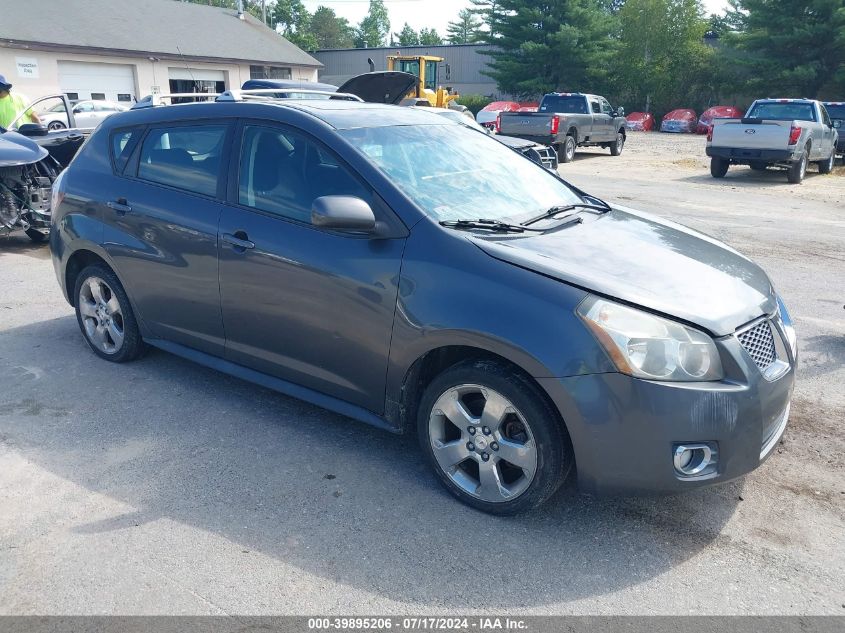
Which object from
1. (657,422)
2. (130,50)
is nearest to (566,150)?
(657,422)

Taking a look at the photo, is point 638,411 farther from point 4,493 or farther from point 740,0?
point 740,0

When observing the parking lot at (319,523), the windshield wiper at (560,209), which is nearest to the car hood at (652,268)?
the windshield wiper at (560,209)

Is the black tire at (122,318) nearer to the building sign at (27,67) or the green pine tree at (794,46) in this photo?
the building sign at (27,67)

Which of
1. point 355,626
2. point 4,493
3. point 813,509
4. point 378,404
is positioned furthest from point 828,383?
point 4,493

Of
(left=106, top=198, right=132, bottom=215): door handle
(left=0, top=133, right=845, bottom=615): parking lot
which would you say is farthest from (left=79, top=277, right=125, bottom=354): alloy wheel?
(left=106, top=198, right=132, bottom=215): door handle

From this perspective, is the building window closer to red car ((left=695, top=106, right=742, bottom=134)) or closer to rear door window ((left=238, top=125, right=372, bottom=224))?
red car ((left=695, top=106, right=742, bottom=134))

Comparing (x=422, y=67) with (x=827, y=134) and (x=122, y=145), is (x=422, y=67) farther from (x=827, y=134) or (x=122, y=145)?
(x=122, y=145)

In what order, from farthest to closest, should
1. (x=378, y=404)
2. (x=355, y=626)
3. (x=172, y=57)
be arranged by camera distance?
1. (x=172, y=57)
2. (x=378, y=404)
3. (x=355, y=626)

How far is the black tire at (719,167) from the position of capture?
17875mm

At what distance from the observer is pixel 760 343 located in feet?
10.7

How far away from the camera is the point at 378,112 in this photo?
14.3 ft

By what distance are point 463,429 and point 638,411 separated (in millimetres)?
828

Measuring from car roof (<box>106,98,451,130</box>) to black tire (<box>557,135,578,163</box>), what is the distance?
1760 centimetres

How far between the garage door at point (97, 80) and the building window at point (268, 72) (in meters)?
7.54
